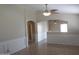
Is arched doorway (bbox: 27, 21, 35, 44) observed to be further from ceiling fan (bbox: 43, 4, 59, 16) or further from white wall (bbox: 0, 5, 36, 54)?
ceiling fan (bbox: 43, 4, 59, 16)

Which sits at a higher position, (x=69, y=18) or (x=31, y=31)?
(x=69, y=18)

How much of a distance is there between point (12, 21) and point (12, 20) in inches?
0.5

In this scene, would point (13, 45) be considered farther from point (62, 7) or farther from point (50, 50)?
point (62, 7)

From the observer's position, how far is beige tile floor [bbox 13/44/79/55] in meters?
1.69

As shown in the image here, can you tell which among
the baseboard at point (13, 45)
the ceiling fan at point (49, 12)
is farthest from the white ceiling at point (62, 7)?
the baseboard at point (13, 45)

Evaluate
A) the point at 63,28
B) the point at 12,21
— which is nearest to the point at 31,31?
the point at 12,21

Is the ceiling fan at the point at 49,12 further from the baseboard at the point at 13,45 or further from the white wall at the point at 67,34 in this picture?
the baseboard at the point at 13,45

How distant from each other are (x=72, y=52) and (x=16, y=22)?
2.42ft

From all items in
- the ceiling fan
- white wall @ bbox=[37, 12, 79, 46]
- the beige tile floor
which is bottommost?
the beige tile floor

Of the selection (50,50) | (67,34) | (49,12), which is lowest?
(50,50)

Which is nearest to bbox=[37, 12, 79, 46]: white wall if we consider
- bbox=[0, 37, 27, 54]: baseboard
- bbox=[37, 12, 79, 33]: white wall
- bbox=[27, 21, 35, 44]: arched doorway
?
bbox=[37, 12, 79, 33]: white wall

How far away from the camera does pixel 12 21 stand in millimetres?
1706

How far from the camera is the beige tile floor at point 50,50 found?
1.69m
